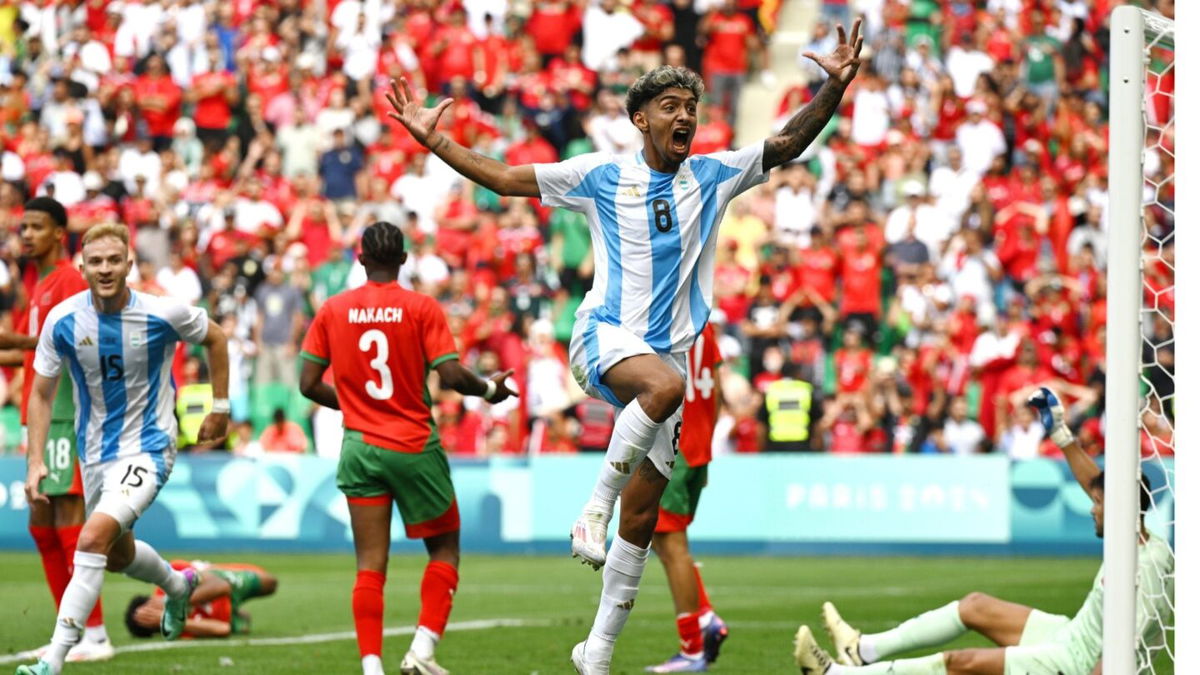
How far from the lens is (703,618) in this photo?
11586mm

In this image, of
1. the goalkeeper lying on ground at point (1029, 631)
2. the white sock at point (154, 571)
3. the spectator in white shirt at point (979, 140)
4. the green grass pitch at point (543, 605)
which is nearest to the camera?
the goalkeeper lying on ground at point (1029, 631)

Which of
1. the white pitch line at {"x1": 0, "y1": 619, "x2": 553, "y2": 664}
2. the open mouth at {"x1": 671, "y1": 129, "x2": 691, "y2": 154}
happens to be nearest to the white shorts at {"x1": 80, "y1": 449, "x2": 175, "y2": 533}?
the white pitch line at {"x1": 0, "y1": 619, "x2": 553, "y2": 664}

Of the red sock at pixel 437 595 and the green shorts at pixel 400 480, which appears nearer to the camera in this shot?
the green shorts at pixel 400 480

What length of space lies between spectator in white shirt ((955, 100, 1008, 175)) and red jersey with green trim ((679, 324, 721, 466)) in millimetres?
14377

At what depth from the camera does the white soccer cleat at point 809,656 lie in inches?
374

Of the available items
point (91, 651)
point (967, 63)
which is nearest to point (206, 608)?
point (91, 651)

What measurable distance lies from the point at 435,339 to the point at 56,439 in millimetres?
2513

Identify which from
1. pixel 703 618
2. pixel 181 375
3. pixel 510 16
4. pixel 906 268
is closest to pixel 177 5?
pixel 510 16

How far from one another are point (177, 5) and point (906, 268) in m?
12.1

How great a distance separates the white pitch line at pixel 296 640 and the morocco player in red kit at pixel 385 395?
2.52 metres

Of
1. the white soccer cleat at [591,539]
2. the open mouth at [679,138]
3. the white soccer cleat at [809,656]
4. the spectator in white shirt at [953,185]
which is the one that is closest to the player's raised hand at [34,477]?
the white soccer cleat at [591,539]

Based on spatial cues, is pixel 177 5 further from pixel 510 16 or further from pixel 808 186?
pixel 808 186

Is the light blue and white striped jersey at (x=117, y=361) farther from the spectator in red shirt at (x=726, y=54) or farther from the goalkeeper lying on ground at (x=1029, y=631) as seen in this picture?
the spectator in red shirt at (x=726, y=54)

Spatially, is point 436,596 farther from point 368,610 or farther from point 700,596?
point 700,596
